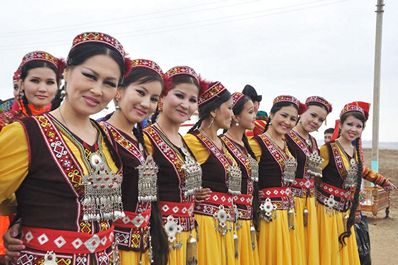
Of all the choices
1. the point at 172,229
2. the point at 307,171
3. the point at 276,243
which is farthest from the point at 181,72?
the point at 307,171

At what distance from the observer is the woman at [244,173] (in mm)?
4188

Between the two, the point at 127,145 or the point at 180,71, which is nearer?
the point at 127,145

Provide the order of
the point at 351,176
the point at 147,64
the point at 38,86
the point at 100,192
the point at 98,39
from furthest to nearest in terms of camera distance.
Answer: the point at 351,176
the point at 38,86
the point at 147,64
the point at 98,39
the point at 100,192

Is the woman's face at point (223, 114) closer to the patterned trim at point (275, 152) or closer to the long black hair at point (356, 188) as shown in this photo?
the patterned trim at point (275, 152)

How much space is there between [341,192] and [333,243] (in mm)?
591

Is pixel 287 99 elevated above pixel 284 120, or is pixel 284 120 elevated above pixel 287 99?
pixel 287 99

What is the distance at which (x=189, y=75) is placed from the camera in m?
3.49

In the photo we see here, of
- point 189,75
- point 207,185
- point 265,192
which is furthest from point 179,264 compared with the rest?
point 265,192

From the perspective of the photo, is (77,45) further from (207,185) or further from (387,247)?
(387,247)

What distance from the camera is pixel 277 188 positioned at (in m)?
4.68

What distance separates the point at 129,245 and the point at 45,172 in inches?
36.7

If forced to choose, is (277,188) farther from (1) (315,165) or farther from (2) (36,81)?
(2) (36,81)

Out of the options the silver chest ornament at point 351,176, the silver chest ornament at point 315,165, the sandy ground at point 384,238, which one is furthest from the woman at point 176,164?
the sandy ground at point 384,238

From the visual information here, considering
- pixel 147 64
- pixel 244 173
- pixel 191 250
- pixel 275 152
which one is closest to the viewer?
pixel 147 64
